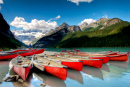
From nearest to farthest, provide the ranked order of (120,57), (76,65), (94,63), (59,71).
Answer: (59,71)
(76,65)
(94,63)
(120,57)

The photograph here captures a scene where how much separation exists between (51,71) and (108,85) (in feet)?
21.2

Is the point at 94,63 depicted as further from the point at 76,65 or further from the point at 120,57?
the point at 120,57

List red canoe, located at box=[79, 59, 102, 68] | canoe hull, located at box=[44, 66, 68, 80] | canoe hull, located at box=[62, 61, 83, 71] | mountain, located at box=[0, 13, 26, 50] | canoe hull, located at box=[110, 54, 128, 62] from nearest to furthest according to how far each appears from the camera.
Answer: canoe hull, located at box=[44, 66, 68, 80] → canoe hull, located at box=[62, 61, 83, 71] → red canoe, located at box=[79, 59, 102, 68] → canoe hull, located at box=[110, 54, 128, 62] → mountain, located at box=[0, 13, 26, 50]

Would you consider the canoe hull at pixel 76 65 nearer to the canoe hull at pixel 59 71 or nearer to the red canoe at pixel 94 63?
the red canoe at pixel 94 63

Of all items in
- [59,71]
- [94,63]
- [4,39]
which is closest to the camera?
[59,71]

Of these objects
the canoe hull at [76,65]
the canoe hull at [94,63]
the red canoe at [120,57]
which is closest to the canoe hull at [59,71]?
the canoe hull at [76,65]

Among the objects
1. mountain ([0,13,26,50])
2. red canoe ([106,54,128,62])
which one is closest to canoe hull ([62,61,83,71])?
red canoe ([106,54,128,62])

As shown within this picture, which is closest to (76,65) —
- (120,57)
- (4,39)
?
(120,57)

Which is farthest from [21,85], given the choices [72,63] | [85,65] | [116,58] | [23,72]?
[116,58]

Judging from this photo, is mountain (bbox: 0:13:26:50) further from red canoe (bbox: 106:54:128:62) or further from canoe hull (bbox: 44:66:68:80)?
red canoe (bbox: 106:54:128:62)

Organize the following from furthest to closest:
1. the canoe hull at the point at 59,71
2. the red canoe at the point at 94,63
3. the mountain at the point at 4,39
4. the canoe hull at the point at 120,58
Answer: the mountain at the point at 4,39 < the canoe hull at the point at 120,58 < the red canoe at the point at 94,63 < the canoe hull at the point at 59,71

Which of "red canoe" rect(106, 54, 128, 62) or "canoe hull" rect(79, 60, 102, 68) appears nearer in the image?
"canoe hull" rect(79, 60, 102, 68)

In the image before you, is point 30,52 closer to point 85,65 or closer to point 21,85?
point 85,65

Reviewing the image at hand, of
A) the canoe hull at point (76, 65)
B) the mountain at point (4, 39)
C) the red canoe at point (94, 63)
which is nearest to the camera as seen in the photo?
→ the canoe hull at point (76, 65)
